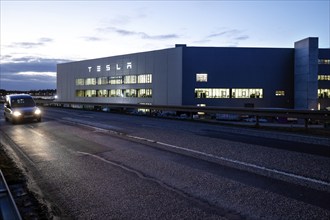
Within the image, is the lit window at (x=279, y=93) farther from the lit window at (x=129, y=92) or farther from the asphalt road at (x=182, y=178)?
the asphalt road at (x=182, y=178)

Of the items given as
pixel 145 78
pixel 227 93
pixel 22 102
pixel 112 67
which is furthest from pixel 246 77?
pixel 22 102

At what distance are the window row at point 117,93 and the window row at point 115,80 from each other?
6.67 feet

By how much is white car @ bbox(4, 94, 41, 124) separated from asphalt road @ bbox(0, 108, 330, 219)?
9.29m

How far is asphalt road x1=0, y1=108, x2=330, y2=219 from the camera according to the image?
4465 mm

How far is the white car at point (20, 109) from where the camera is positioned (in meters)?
19.0

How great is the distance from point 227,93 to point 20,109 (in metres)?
48.1

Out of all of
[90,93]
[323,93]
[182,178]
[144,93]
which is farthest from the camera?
[90,93]

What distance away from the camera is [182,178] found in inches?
240

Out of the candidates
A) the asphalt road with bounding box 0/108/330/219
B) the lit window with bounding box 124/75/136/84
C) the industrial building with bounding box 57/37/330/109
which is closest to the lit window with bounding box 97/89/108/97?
the lit window with bounding box 124/75/136/84

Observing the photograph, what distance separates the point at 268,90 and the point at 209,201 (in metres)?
61.6

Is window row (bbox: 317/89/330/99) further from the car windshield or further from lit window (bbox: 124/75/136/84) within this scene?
the car windshield

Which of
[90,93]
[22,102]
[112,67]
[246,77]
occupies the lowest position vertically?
[22,102]

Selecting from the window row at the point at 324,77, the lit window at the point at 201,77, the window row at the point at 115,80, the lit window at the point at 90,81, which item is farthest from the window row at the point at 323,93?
the lit window at the point at 90,81

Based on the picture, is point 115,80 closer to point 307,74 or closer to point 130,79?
point 130,79
